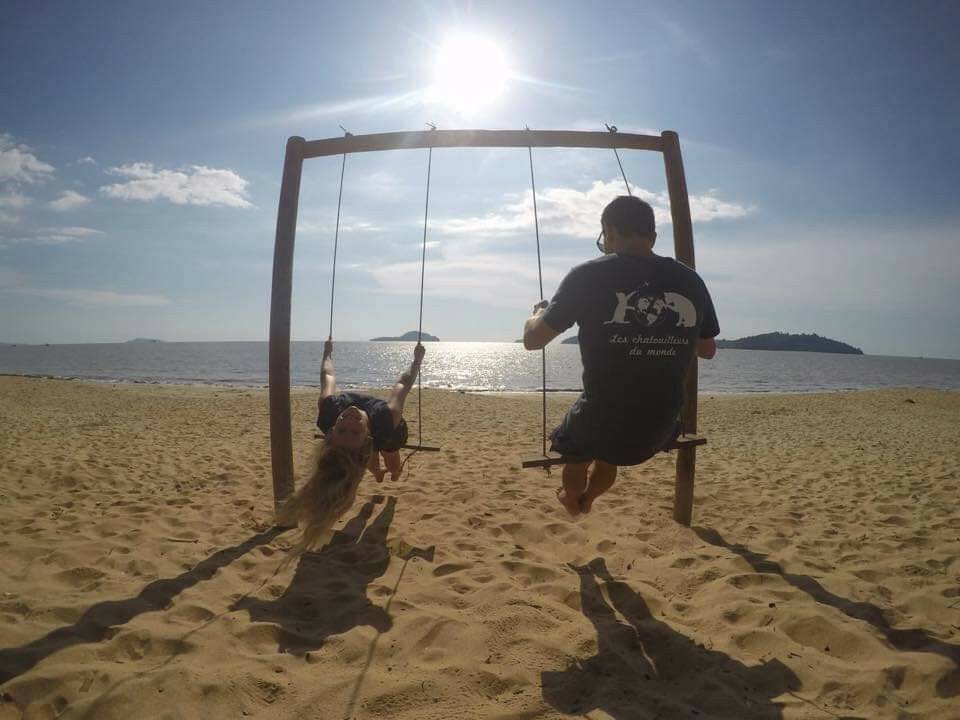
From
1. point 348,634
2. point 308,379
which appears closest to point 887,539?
point 348,634

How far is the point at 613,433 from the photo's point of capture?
103 inches

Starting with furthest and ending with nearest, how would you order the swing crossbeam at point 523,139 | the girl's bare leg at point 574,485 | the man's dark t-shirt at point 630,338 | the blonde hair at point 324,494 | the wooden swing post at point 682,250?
the swing crossbeam at point 523,139, the wooden swing post at point 682,250, the blonde hair at point 324,494, the girl's bare leg at point 574,485, the man's dark t-shirt at point 630,338

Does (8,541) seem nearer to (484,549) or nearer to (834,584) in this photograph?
(484,549)

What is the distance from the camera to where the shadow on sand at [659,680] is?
6.93 ft

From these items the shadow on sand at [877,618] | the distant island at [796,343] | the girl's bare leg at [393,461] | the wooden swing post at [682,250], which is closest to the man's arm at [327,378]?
the girl's bare leg at [393,461]

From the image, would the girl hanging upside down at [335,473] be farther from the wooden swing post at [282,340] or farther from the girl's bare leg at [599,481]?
the girl's bare leg at [599,481]

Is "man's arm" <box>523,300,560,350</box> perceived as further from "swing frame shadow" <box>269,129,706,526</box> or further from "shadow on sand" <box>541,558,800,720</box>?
"swing frame shadow" <box>269,129,706,526</box>

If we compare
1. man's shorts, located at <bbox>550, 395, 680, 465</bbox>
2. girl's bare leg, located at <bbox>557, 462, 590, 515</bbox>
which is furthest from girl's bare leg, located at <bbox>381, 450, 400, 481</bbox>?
man's shorts, located at <bbox>550, 395, 680, 465</bbox>

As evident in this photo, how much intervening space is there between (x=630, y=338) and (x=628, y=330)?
0.04 metres

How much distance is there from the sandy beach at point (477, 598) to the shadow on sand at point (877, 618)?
0.01m

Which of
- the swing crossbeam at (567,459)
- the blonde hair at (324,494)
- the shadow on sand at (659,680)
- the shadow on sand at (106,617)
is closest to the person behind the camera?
the shadow on sand at (659,680)

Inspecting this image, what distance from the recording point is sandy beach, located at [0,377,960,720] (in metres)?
2.17

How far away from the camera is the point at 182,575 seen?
10.7 ft

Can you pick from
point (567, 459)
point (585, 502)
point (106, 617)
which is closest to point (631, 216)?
point (567, 459)
